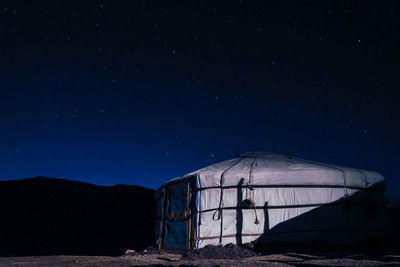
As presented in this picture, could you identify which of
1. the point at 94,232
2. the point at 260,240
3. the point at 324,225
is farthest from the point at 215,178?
the point at 94,232

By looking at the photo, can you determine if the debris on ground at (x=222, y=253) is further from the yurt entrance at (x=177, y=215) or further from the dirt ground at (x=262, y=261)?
the yurt entrance at (x=177, y=215)

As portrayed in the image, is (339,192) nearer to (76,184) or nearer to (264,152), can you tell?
(264,152)

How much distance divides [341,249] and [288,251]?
35.2 inches

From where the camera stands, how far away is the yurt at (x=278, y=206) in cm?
539

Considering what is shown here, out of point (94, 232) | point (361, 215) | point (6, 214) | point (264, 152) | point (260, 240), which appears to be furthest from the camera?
point (6, 214)

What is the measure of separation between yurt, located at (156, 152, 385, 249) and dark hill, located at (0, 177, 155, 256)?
5.15 metres

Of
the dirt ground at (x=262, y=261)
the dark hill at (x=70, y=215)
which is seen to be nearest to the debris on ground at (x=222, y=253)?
the dirt ground at (x=262, y=261)

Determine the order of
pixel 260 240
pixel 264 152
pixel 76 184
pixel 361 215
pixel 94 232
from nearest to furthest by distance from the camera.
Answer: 1. pixel 260 240
2. pixel 361 215
3. pixel 264 152
4. pixel 94 232
5. pixel 76 184

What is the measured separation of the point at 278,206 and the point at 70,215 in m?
13.9

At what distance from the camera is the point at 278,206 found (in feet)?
18.2

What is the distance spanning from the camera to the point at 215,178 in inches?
219

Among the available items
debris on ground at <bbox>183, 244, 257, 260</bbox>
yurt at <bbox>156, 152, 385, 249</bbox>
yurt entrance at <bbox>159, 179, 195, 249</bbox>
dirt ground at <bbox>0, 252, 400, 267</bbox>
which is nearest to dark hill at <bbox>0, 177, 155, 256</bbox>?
yurt entrance at <bbox>159, 179, 195, 249</bbox>

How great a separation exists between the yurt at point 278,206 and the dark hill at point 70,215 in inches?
203

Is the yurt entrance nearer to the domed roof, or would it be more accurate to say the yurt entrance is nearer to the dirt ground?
the domed roof
